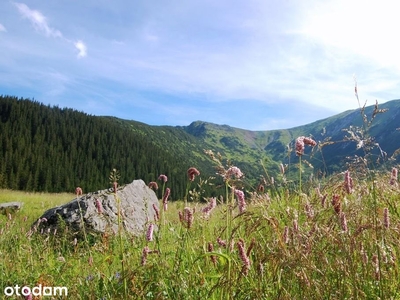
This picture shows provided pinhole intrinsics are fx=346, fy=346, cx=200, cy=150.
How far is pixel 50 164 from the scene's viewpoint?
108m

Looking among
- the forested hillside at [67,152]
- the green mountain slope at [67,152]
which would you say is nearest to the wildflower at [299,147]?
the green mountain slope at [67,152]

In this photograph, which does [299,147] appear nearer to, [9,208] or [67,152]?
[9,208]

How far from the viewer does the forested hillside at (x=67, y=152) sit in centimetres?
10125

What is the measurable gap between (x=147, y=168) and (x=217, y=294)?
141 metres

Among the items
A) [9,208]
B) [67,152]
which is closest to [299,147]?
[9,208]

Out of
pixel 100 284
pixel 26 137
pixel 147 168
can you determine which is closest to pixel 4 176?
pixel 26 137

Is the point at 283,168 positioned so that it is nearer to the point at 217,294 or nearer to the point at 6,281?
the point at 217,294

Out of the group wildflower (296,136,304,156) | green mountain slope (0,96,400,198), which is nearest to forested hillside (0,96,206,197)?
green mountain slope (0,96,400,198)

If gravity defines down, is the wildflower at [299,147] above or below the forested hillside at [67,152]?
below

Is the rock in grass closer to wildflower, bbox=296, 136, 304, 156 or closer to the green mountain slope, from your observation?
wildflower, bbox=296, 136, 304, 156

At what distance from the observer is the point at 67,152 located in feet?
409

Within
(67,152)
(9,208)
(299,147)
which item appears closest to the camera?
(299,147)

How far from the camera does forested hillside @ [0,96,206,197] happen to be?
332 feet

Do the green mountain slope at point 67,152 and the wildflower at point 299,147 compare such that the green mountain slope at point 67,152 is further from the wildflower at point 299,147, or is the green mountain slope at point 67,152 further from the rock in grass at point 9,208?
the wildflower at point 299,147
